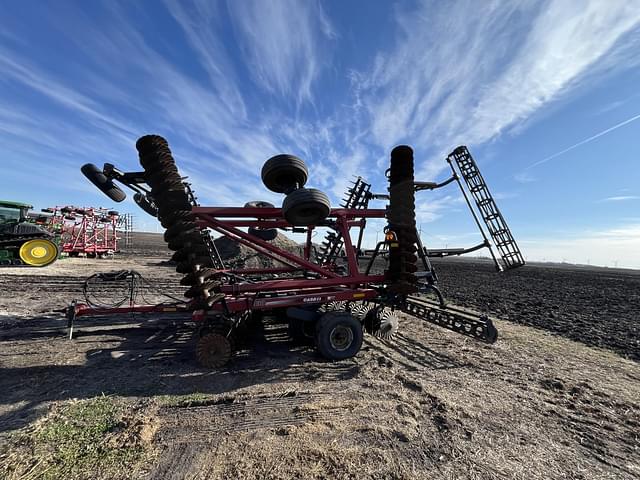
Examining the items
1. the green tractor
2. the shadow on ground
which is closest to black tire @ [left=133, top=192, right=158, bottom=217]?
the shadow on ground

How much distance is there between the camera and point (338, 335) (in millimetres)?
5578

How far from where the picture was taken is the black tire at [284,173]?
576 cm

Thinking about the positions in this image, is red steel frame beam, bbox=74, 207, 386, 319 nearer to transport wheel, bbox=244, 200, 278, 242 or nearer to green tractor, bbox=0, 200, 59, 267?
transport wheel, bbox=244, 200, 278, 242

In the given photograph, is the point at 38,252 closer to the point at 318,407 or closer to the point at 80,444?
the point at 80,444

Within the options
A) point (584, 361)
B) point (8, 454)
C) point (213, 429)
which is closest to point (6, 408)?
point (8, 454)

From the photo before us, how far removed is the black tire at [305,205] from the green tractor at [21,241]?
70.0 feet

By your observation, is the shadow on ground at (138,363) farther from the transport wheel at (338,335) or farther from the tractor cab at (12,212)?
the tractor cab at (12,212)

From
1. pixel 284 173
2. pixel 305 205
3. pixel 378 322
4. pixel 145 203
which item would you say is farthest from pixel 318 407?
pixel 145 203

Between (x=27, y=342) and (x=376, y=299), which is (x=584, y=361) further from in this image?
(x=27, y=342)

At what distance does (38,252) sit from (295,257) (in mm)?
21511

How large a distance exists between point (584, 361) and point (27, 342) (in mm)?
11038

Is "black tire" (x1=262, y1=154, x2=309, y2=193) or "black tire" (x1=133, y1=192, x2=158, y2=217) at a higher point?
"black tire" (x1=262, y1=154, x2=309, y2=193)

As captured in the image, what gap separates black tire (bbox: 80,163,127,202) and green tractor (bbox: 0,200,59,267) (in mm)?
19499

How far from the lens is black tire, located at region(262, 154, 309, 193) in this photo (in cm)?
576
